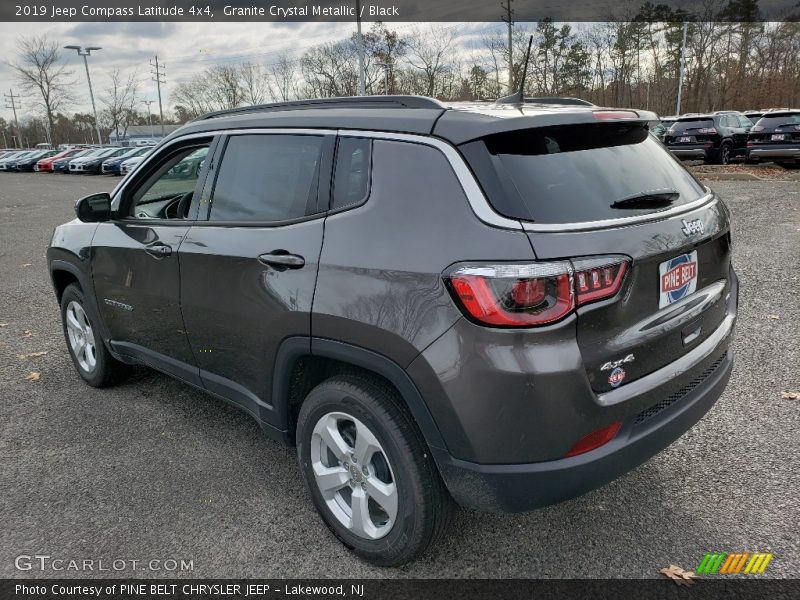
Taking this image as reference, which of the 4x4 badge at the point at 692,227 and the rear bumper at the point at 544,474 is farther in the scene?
the 4x4 badge at the point at 692,227

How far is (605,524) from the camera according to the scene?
105 inches

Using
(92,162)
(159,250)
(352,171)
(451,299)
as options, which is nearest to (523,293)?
(451,299)

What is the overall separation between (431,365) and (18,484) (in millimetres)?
2504

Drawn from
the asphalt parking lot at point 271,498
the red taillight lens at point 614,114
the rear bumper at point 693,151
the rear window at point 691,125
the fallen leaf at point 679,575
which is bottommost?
the asphalt parking lot at point 271,498

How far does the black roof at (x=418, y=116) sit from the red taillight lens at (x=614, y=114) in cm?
2

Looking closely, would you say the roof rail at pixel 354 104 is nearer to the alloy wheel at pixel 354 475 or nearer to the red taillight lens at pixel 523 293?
the red taillight lens at pixel 523 293

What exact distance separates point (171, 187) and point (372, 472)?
2.28 m

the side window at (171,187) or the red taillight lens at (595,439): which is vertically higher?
the side window at (171,187)

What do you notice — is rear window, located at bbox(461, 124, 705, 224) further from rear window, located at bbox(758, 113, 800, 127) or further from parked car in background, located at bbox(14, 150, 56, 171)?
parked car in background, located at bbox(14, 150, 56, 171)

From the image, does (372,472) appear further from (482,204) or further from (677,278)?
(677,278)

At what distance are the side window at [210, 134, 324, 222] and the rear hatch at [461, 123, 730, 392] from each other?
0.81 meters

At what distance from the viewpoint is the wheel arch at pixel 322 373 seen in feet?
7.00

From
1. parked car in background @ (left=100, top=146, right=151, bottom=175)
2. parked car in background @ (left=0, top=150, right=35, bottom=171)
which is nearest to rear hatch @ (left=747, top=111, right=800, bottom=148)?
parked car in background @ (left=100, top=146, right=151, bottom=175)

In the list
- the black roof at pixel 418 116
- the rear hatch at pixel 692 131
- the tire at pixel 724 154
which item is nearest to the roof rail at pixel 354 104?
the black roof at pixel 418 116
